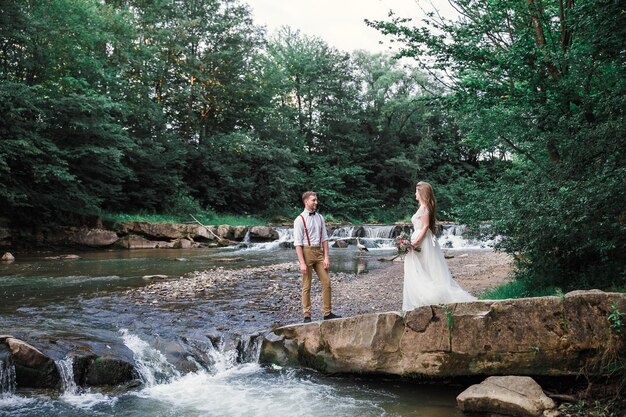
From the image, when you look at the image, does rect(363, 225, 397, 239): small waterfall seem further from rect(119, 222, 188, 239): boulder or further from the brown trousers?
the brown trousers

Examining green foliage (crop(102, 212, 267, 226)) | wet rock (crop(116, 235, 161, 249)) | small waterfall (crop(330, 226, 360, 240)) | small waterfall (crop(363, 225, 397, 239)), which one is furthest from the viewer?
small waterfall (crop(330, 226, 360, 240))

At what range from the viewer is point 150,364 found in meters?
6.46

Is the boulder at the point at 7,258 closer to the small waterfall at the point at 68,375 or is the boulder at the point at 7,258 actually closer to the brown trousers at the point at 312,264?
the small waterfall at the point at 68,375

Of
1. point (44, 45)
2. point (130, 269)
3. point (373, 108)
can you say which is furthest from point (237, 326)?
point (373, 108)

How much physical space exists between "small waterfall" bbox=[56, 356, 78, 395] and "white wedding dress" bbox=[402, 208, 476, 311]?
4414 millimetres

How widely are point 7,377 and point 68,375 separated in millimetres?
683

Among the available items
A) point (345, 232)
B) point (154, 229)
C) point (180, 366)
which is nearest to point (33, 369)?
point (180, 366)

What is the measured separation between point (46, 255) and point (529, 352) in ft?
65.7

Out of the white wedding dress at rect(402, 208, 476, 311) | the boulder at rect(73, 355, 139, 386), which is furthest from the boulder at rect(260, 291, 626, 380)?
the boulder at rect(73, 355, 139, 386)

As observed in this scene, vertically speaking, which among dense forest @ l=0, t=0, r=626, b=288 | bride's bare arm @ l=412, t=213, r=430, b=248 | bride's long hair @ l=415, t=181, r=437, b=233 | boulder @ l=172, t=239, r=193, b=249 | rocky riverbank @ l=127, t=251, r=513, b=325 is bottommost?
rocky riverbank @ l=127, t=251, r=513, b=325

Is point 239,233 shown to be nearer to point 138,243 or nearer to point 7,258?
point 138,243

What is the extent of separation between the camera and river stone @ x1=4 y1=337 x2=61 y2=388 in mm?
5781

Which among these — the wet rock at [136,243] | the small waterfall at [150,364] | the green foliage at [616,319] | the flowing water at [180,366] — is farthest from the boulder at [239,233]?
the green foliage at [616,319]

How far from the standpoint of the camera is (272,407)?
5.34 meters
